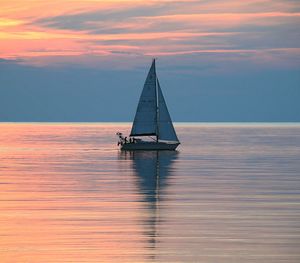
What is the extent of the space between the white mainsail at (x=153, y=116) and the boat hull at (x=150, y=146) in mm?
1185

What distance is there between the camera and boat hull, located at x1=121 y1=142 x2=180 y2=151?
341 feet

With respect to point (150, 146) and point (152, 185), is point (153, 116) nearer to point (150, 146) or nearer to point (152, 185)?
point (150, 146)

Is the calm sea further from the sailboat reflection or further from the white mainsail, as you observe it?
the white mainsail

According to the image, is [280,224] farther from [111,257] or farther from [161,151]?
[161,151]

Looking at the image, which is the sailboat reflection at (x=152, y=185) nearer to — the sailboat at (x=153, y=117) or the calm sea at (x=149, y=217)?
the calm sea at (x=149, y=217)

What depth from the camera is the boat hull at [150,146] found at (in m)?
104

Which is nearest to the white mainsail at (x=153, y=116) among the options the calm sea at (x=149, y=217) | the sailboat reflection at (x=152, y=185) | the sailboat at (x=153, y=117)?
the sailboat at (x=153, y=117)

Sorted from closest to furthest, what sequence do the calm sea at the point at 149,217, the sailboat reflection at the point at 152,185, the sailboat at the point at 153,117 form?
1. the calm sea at the point at 149,217
2. the sailboat reflection at the point at 152,185
3. the sailboat at the point at 153,117

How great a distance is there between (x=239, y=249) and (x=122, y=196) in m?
19.6

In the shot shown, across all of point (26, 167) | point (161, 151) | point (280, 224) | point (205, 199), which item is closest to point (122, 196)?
point (205, 199)

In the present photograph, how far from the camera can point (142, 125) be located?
342 feet

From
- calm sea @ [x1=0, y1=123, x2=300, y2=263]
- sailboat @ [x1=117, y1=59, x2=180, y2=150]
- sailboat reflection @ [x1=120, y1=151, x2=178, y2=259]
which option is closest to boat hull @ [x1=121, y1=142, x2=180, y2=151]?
sailboat @ [x1=117, y1=59, x2=180, y2=150]

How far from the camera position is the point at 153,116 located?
103938mm

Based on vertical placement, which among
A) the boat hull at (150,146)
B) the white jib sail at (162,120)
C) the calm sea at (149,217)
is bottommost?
the calm sea at (149,217)
